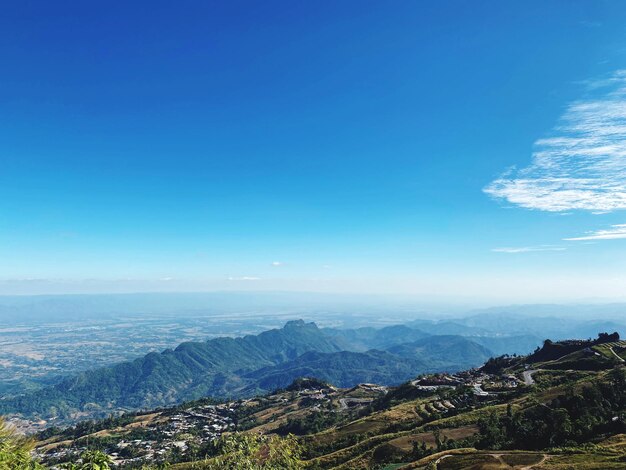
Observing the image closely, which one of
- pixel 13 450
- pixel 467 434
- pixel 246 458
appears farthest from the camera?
pixel 467 434

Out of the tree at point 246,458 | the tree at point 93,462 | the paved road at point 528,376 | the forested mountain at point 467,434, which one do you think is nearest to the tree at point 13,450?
the forested mountain at point 467,434

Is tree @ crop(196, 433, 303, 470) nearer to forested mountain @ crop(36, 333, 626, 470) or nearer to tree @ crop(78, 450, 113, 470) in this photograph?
forested mountain @ crop(36, 333, 626, 470)

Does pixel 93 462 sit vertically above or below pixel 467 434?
above

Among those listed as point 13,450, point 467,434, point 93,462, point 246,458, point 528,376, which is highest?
point 93,462

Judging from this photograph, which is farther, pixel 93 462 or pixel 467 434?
pixel 467 434

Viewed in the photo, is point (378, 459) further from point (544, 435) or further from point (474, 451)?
point (544, 435)

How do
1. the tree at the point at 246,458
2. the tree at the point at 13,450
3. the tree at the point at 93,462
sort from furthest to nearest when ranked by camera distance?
the tree at the point at 246,458 → the tree at the point at 13,450 → the tree at the point at 93,462

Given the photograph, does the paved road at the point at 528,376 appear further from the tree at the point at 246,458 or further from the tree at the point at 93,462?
the tree at the point at 93,462

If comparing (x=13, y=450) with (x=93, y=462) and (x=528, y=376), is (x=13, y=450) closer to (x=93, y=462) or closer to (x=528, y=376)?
(x=93, y=462)

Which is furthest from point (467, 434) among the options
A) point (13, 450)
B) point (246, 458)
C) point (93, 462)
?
point (93, 462)

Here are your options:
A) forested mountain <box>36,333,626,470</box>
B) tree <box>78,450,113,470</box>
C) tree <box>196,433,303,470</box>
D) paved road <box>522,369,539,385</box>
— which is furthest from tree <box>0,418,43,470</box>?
paved road <box>522,369,539,385</box>

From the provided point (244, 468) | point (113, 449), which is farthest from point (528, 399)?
point (113, 449)
